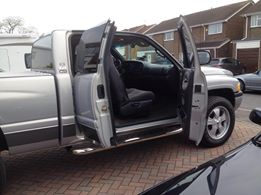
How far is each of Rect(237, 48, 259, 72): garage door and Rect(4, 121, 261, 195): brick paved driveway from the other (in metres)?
25.4

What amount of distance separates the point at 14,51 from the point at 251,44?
24069mm

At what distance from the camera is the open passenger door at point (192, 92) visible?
465 centimetres

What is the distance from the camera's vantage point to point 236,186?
6.43 feet

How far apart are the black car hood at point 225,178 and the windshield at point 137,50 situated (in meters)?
2.91

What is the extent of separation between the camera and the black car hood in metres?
1.95

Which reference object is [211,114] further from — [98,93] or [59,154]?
[59,154]

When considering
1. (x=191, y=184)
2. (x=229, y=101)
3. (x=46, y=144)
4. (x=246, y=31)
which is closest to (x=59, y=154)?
(x=46, y=144)

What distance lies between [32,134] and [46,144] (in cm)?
25

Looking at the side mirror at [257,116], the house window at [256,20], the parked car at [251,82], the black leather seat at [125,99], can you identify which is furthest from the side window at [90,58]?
the house window at [256,20]

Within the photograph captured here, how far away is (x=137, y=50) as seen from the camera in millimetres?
5625

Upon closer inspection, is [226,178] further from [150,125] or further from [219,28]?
[219,28]

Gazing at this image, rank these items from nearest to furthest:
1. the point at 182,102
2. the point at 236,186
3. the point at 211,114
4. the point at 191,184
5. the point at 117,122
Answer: the point at 236,186
the point at 191,184
the point at 117,122
the point at 182,102
the point at 211,114

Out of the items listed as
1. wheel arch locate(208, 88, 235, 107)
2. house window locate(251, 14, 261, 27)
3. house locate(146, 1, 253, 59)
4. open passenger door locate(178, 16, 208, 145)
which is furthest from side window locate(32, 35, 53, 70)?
house window locate(251, 14, 261, 27)

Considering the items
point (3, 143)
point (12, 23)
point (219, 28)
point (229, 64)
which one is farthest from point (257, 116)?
point (12, 23)
